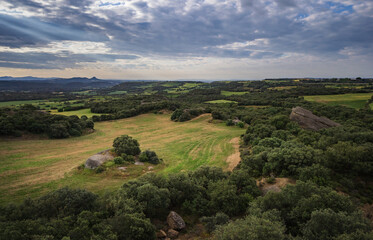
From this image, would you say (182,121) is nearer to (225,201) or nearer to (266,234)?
(225,201)

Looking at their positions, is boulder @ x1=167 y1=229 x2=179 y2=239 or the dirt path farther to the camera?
the dirt path

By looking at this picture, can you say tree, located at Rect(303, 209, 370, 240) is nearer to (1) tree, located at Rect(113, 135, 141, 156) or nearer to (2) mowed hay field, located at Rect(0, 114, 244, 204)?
(2) mowed hay field, located at Rect(0, 114, 244, 204)

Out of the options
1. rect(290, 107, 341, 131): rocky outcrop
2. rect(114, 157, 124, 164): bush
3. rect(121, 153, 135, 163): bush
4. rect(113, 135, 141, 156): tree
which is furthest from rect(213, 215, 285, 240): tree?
rect(290, 107, 341, 131): rocky outcrop

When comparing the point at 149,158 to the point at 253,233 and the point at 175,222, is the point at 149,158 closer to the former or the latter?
the point at 175,222

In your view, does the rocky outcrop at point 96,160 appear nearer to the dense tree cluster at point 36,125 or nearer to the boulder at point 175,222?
the boulder at point 175,222

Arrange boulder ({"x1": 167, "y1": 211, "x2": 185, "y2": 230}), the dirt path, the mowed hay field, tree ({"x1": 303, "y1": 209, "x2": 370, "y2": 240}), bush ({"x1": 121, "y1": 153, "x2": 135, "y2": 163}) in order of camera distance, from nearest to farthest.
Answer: tree ({"x1": 303, "y1": 209, "x2": 370, "y2": 240}) → boulder ({"x1": 167, "y1": 211, "x2": 185, "y2": 230}) → the mowed hay field → bush ({"x1": 121, "y1": 153, "x2": 135, "y2": 163}) → the dirt path

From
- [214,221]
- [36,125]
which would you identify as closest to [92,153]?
[36,125]

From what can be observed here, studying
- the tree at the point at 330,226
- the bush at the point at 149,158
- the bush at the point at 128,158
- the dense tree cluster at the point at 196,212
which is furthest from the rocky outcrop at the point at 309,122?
the bush at the point at 128,158
